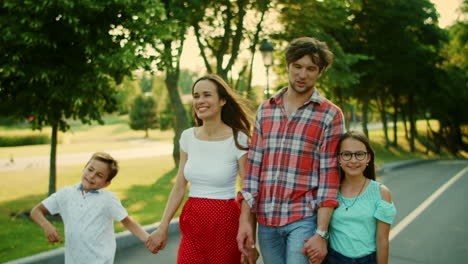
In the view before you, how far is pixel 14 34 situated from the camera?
21.4 ft

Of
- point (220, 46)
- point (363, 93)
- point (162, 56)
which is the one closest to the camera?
point (162, 56)

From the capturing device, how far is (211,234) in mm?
2996

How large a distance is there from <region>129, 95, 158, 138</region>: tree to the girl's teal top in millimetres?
52705

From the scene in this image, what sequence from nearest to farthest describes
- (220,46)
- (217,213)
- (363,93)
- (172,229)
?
(217,213), (172,229), (220,46), (363,93)

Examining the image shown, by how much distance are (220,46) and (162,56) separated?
831 centimetres

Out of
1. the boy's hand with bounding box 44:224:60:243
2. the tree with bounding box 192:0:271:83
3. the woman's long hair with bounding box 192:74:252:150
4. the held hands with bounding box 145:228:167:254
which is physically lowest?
the held hands with bounding box 145:228:167:254

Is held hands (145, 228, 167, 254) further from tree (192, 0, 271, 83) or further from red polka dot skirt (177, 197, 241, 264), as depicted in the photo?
tree (192, 0, 271, 83)

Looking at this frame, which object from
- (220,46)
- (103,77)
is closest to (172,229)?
(103,77)

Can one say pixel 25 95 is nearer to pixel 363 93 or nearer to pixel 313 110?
pixel 313 110

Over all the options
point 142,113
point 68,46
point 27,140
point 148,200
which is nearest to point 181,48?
point 68,46

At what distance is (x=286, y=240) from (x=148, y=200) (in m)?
7.86

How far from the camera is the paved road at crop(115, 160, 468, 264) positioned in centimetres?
586

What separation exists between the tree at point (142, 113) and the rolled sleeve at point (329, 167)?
2079 inches

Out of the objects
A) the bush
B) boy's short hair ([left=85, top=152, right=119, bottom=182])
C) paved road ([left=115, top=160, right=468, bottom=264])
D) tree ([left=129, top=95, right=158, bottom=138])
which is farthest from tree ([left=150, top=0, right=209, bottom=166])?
tree ([left=129, top=95, right=158, bottom=138])
